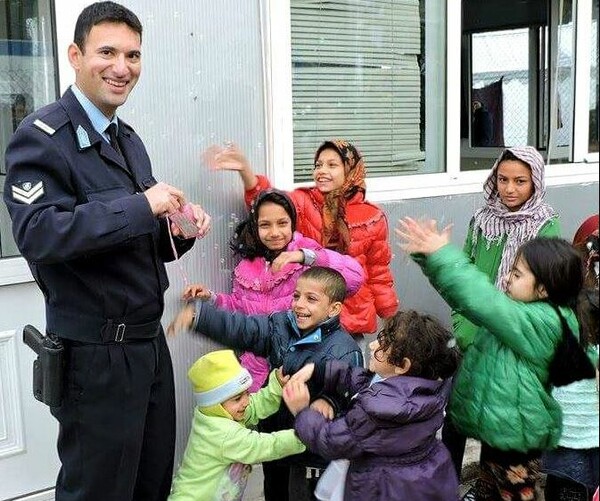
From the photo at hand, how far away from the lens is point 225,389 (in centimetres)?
259

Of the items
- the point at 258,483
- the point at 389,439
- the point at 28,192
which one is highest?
the point at 28,192

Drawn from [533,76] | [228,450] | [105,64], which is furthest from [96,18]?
[533,76]

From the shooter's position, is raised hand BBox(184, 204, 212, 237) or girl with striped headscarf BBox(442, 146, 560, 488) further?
girl with striped headscarf BBox(442, 146, 560, 488)

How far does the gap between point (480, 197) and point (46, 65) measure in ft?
8.50

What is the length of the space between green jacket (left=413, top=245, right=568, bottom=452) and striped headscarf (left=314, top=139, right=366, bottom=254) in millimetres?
851

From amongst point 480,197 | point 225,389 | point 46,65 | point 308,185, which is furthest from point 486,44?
point 225,389

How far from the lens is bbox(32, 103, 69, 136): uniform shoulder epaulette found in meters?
2.09

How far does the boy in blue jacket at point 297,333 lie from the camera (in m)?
2.68

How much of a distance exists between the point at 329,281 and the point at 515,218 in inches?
38.6

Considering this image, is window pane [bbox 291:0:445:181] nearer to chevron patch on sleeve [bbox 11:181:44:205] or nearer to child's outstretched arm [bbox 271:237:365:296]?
child's outstretched arm [bbox 271:237:365:296]

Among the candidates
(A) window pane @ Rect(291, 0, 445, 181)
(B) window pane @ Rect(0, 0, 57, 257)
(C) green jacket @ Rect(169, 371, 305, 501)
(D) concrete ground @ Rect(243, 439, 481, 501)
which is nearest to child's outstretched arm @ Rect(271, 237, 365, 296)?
(C) green jacket @ Rect(169, 371, 305, 501)

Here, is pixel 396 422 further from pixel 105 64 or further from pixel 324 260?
pixel 105 64

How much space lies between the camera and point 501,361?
2.51 metres

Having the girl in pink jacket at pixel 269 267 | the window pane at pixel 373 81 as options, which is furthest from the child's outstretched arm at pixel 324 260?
the window pane at pixel 373 81
